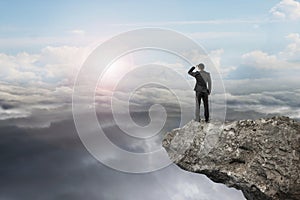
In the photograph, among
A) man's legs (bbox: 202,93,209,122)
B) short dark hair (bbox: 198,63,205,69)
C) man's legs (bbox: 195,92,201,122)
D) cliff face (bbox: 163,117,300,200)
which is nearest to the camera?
cliff face (bbox: 163,117,300,200)

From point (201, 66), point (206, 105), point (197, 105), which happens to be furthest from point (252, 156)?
point (201, 66)

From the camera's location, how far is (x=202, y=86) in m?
18.8

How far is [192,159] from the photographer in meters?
18.5

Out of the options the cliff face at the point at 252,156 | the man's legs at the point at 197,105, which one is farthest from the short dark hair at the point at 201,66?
the cliff face at the point at 252,156

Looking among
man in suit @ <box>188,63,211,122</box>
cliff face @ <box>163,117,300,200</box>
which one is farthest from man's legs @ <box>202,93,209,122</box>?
cliff face @ <box>163,117,300,200</box>

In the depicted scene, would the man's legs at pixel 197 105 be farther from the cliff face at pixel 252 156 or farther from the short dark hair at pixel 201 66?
the short dark hair at pixel 201 66

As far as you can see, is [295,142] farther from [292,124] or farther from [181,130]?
[181,130]

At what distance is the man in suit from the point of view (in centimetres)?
1861

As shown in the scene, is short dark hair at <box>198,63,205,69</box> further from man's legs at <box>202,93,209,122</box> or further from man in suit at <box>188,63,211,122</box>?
man's legs at <box>202,93,209,122</box>

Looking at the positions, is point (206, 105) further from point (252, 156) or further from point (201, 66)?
point (252, 156)

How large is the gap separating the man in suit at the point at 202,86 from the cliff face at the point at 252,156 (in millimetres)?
1005

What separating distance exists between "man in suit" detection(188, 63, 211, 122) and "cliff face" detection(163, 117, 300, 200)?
1005 millimetres

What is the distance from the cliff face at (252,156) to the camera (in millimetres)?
16203

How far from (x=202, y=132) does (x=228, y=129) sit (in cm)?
147
